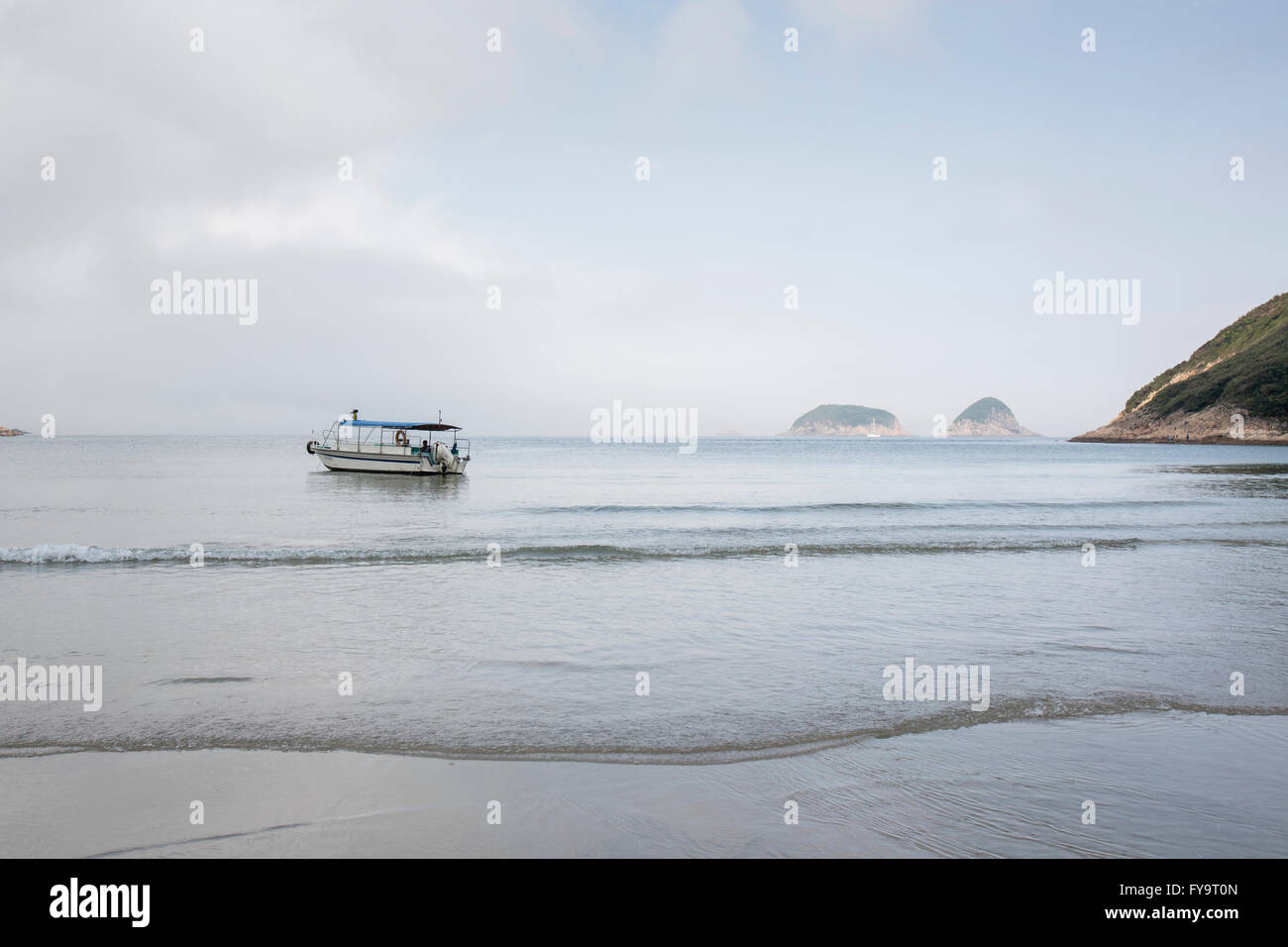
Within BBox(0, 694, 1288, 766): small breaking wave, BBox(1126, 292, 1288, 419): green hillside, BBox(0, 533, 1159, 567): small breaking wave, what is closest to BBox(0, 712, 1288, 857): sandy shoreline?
BBox(0, 694, 1288, 766): small breaking wave

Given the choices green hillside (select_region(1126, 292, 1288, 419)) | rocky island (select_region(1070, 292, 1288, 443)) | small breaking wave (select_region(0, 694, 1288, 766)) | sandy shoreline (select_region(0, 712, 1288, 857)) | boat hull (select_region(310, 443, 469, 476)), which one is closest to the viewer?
sandy shoreline (select_region(0, 712, 1288, 857))

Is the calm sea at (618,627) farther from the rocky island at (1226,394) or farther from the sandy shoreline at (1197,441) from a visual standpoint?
the rocky island at (1226,394)

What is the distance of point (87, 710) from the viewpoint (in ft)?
21.9

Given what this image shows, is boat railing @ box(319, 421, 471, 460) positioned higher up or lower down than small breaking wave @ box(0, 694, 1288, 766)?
higher up

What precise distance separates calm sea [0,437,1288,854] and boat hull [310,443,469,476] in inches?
909

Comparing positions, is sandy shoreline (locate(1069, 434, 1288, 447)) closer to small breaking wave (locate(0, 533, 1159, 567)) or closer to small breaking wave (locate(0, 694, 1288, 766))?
small breaking wave (locate(0, 533, 1159, 567))

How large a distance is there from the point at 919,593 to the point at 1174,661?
15.0 feet

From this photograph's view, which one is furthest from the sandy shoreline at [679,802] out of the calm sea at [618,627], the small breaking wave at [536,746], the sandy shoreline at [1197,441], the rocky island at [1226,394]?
the rocky island at [1226,394]

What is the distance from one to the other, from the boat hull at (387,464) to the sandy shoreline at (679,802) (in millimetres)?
44277

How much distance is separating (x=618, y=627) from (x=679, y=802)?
17.9 ft

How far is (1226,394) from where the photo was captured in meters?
123

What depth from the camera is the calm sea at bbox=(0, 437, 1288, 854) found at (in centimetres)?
637

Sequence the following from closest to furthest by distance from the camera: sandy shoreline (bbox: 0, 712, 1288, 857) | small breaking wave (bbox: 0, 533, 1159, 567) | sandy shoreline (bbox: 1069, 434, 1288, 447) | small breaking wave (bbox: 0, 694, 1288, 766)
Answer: sandy shoreline (bbox: 0, 712, 1288, 857)
small breaking wave (bbox: 0, 694, 1288, 766)
small breaking wave (bbox: 0, 533, 1159, 567)
sandy shoreline (bbox: 1069, 434, 1288, 447)
